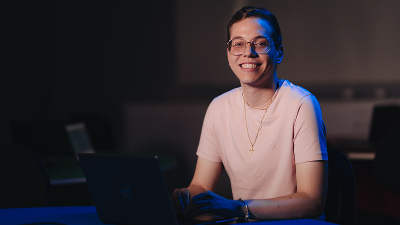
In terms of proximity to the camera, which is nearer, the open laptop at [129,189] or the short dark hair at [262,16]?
the open laptop at [129,189]

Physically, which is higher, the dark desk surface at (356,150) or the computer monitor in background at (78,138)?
the computer monitor in background at (78,138)

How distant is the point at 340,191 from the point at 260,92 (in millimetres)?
432

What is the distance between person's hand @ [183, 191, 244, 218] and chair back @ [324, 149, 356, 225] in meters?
0.43

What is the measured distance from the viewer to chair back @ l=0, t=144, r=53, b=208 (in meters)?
1.37

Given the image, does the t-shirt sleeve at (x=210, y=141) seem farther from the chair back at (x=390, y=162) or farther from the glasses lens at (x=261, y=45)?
the chair back at (x=390, y=162)

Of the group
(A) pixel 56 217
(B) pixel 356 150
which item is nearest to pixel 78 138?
(A) pixel 56 217

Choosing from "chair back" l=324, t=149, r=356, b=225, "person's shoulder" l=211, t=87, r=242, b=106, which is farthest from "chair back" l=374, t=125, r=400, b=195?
"person's shoulder" l=211, t=87, r=242, b=106

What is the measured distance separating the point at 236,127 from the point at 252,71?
0.23 metres

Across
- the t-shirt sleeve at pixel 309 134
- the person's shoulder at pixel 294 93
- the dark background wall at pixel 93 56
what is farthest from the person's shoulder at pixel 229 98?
the dark background wall at pixel 93 56

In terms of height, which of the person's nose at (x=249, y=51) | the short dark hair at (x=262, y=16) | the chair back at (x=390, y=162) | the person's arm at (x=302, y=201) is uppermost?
the short dark hair at (x=262, y=16)

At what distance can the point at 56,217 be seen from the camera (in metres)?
1.06

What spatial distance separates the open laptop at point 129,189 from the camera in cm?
84

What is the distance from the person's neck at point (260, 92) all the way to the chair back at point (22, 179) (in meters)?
0.80

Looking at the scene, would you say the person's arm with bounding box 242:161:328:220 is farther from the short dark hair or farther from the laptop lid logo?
the short dark hair
